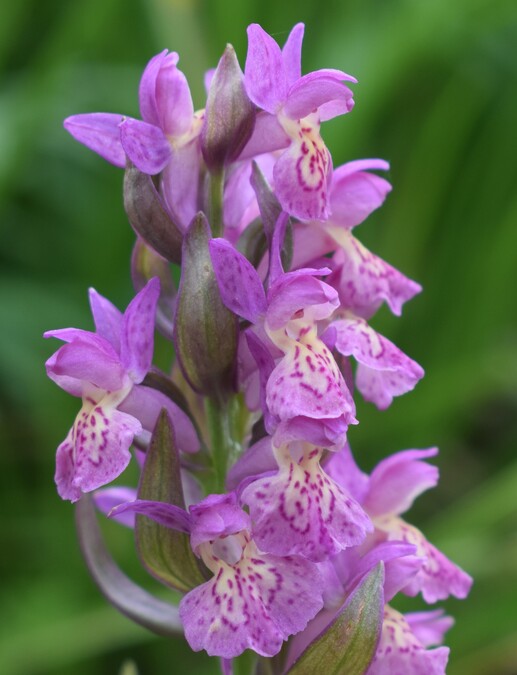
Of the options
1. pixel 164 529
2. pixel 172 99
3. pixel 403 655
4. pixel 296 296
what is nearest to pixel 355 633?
pixel 403 655

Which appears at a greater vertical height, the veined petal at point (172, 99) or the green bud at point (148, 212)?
the veined petal at point (172, 99)

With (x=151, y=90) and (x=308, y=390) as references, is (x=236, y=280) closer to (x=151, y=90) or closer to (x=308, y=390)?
(x=308, y=390)

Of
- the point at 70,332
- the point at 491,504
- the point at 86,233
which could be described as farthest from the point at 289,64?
the point at 86,233

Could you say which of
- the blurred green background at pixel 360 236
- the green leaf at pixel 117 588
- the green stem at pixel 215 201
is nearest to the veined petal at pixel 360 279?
the green stem at pixel 215 201

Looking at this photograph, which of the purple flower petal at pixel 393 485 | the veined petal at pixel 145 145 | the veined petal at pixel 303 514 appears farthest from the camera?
the purple flower petal at pixel 393 485

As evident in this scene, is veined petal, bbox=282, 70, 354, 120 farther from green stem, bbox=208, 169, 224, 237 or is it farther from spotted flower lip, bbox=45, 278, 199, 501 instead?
spotted flower lip, bbox=45, 278, 199, 501

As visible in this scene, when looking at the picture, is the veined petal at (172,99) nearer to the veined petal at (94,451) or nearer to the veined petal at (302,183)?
the veined petal at (302,183)
